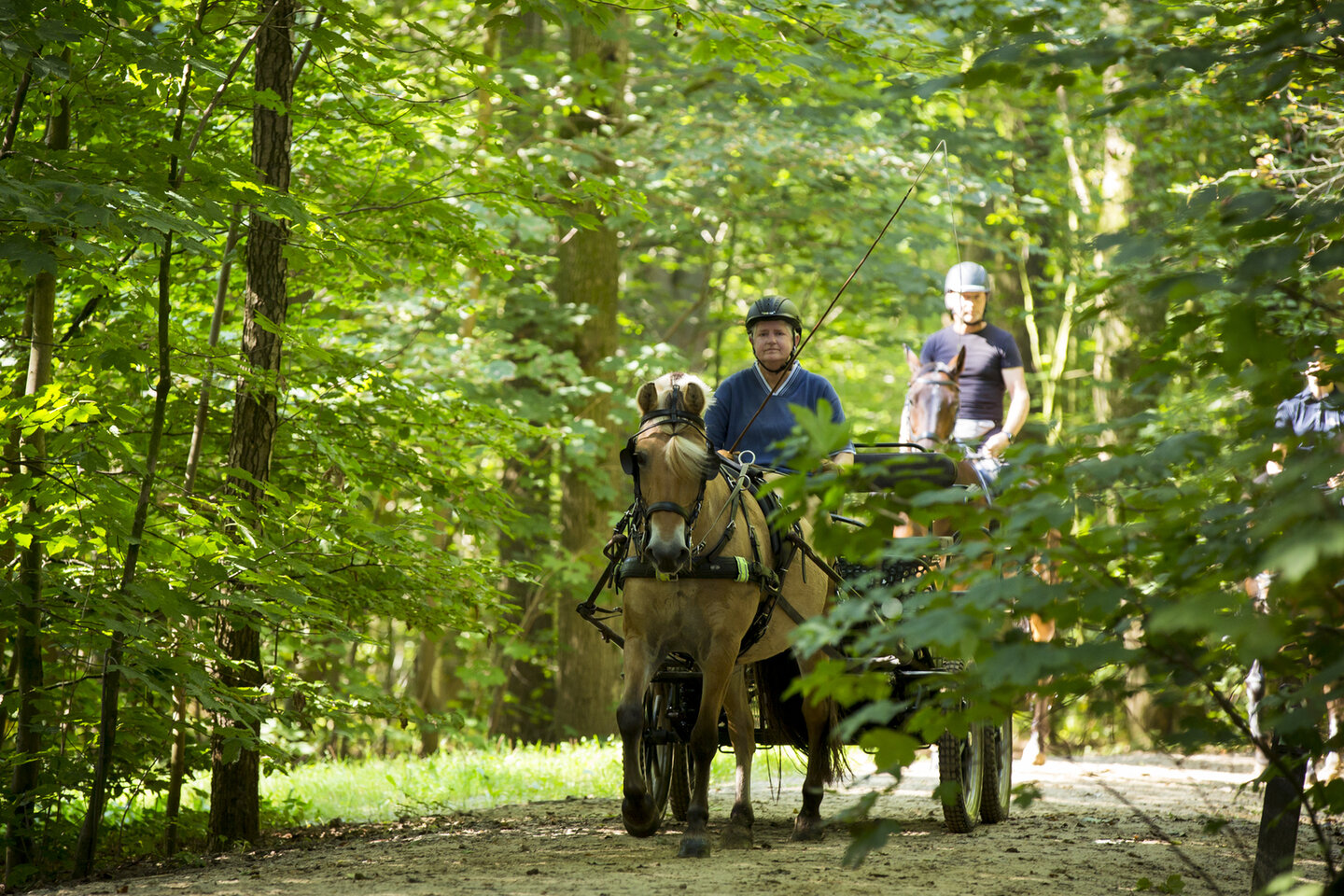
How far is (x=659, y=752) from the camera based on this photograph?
674 cm

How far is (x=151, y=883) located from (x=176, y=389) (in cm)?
299

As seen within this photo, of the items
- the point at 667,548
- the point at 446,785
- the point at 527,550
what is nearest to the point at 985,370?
the point at 667,548

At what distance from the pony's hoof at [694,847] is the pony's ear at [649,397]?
2.08 m

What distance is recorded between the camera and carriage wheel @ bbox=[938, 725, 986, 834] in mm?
6321

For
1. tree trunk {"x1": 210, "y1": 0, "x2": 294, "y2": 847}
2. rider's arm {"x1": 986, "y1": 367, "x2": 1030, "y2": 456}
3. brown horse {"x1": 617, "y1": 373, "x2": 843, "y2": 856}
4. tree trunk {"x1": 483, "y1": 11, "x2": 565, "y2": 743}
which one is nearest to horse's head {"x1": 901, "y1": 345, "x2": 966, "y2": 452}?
rider's arm {"x1": 986, "y1": 367, "x2": 1030, "y2": 456}

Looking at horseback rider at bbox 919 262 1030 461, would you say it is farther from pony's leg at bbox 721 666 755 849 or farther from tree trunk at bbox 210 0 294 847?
tree trunk at bbox 210 0 294 847

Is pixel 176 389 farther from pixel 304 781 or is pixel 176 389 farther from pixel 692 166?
pixel 692 166

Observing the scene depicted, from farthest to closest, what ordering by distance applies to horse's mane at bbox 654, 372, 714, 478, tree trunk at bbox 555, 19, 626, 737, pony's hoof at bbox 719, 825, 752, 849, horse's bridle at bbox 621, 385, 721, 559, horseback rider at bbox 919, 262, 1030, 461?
tree trunk at bbox 555, 19, 626, 737
horseback rider at bbox 919, 262, 1030, 461
pony's hoof at bbox 719, 825, 752, 849
horse's mane at bbox 654, 372, 714, 478
horse's bridle at bbox 621, 385, 721, 559

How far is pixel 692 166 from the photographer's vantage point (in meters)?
13.8

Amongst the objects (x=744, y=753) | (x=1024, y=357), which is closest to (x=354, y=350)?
(x=744, y=753)

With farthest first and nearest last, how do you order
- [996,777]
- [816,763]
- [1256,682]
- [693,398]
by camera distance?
1. [1256,682]
2. [996,777]
3. [816,763]
4. [693,398]

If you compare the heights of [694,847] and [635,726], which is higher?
[635,726]

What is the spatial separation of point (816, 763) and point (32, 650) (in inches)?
162

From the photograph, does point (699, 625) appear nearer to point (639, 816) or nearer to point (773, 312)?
point (639, 816)
